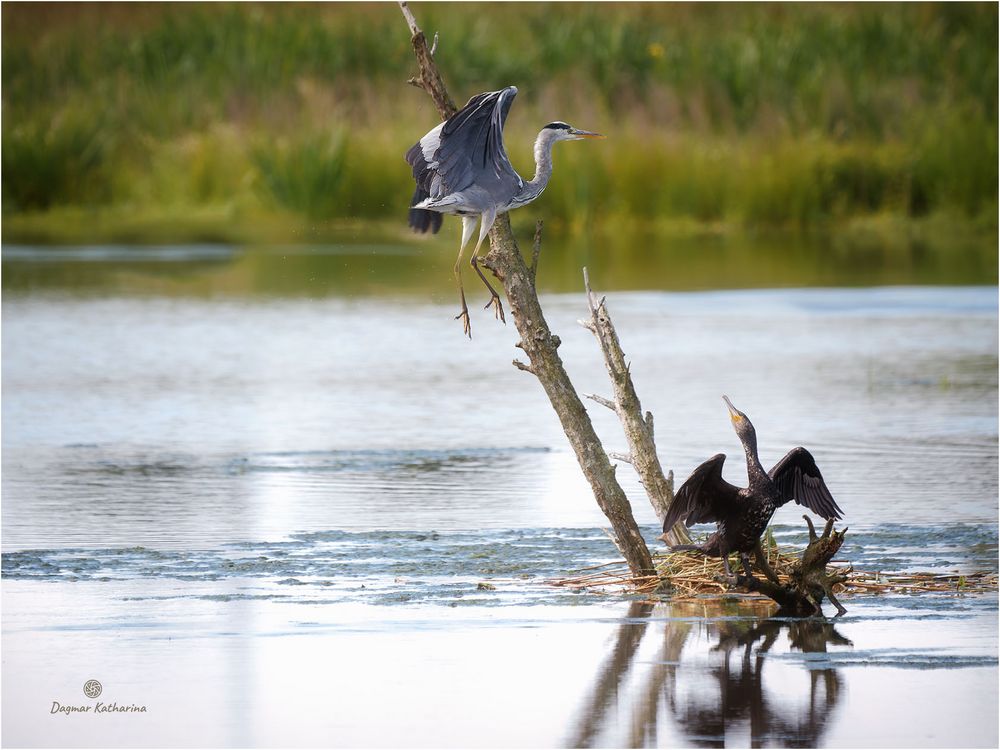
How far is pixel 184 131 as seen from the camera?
29.7 metres

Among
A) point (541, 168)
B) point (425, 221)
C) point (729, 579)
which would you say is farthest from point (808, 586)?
point (425, 221)

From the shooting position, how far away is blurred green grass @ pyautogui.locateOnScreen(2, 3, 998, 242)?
25797 millimetres

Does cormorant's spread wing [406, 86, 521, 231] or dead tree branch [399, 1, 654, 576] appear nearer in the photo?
cormorant's spread wing [406, 86, 521, 231]

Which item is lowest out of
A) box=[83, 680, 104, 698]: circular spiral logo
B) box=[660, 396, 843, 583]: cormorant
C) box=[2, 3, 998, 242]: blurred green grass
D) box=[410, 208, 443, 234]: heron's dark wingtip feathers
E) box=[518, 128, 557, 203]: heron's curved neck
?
box=[83, 680, 104, 698]: circular spiral logo

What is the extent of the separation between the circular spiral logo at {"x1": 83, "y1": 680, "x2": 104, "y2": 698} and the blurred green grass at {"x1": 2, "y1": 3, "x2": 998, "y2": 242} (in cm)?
1855

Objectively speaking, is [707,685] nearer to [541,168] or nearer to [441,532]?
[541,168]

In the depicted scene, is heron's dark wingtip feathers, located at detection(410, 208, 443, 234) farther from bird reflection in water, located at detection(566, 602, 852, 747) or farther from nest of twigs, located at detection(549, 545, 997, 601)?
bird reflection in water, located at detection(566, 602, 852, 747)

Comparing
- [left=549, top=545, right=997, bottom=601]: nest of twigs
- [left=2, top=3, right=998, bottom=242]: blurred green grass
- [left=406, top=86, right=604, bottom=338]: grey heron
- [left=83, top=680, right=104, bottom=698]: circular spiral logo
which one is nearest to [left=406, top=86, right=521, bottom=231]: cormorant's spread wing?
[left=406, top=86, right=604, bottom=338]: grey heron

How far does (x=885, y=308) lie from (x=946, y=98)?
10771 millimetres

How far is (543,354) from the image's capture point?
763cm

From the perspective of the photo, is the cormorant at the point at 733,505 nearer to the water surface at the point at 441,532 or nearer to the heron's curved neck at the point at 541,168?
the water surface at the point at 441,532

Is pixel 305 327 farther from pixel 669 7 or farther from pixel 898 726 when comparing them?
pixel 669 7

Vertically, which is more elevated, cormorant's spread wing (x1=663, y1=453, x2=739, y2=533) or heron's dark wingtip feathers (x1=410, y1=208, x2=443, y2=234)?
heron's dark wingtip feathers (x1=410, y1=208, x2=443, y2=234)

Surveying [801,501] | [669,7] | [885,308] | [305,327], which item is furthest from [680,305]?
[669,7]
